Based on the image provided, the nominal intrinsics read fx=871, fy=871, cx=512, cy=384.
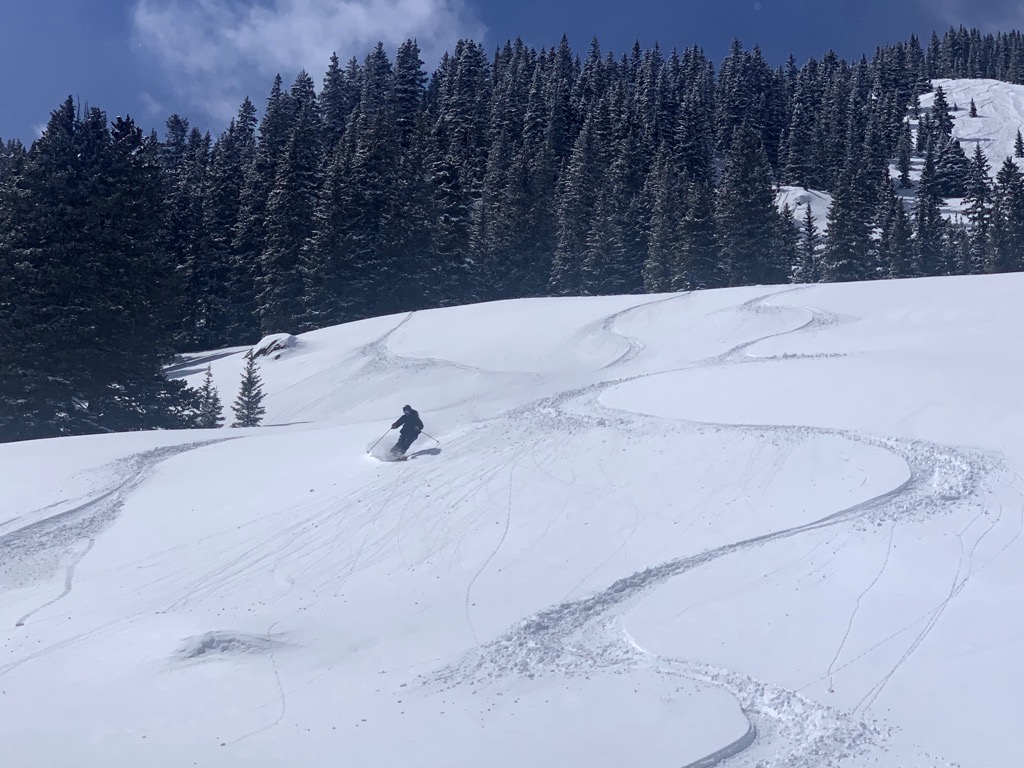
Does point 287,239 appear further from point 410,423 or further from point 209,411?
point 410,423

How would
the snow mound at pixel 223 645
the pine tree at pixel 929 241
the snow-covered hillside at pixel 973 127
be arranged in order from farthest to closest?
the snow-covered hillside at pixel 973 127 → the pine tree at pixel 929 241 → the snow mound at pixel 223 645

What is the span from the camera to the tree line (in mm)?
25812

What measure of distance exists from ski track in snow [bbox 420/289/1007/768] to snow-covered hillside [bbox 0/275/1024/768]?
0.04 metres

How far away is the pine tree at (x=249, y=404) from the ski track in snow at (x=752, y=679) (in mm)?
13867

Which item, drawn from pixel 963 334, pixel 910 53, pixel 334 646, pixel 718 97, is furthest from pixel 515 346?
pixel 910 53

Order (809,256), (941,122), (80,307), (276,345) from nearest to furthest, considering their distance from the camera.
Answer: (80,307)
(276,345)
(809,256)
(941,122)

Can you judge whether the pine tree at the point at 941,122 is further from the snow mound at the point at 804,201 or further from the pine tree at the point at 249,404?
the pine tree at the point at 249,404

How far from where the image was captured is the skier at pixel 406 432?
15.2 metres

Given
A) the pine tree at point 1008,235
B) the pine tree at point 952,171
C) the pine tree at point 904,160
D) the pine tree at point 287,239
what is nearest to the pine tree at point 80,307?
the pine tree at point 287,239

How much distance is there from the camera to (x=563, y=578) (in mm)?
10469

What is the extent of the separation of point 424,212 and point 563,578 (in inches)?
1539

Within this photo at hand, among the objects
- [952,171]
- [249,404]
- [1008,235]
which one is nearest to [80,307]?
[249,404]

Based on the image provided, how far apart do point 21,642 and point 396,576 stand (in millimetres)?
4252

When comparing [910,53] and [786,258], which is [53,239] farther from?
[910,53]
